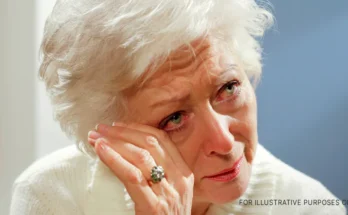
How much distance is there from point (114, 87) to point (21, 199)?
537mm

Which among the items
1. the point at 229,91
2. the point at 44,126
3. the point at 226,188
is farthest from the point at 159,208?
the point at 44,126

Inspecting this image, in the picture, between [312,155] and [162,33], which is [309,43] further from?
[162,33]

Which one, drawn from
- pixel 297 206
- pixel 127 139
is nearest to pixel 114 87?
pixel 127 139

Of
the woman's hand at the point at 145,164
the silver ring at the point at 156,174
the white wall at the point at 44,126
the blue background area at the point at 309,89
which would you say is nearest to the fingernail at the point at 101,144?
the woman's hand at the point at 145,164

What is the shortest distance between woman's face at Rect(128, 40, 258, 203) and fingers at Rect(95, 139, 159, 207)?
11 cm

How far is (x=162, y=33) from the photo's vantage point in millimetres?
790

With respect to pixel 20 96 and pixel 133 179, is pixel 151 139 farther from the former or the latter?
pixel 20 96

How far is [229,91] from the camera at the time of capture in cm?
89

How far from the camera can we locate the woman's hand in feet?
2.68

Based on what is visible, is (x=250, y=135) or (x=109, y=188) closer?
(x=250, y=135)

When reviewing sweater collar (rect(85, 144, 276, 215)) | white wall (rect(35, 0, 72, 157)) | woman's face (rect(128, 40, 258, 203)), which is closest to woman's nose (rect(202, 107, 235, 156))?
woman's face (rect(128, 40, 258, 203))

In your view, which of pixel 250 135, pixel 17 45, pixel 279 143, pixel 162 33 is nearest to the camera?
pixel 162 33

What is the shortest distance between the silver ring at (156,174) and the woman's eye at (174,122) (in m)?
0.10

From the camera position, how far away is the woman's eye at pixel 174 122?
88 cm
